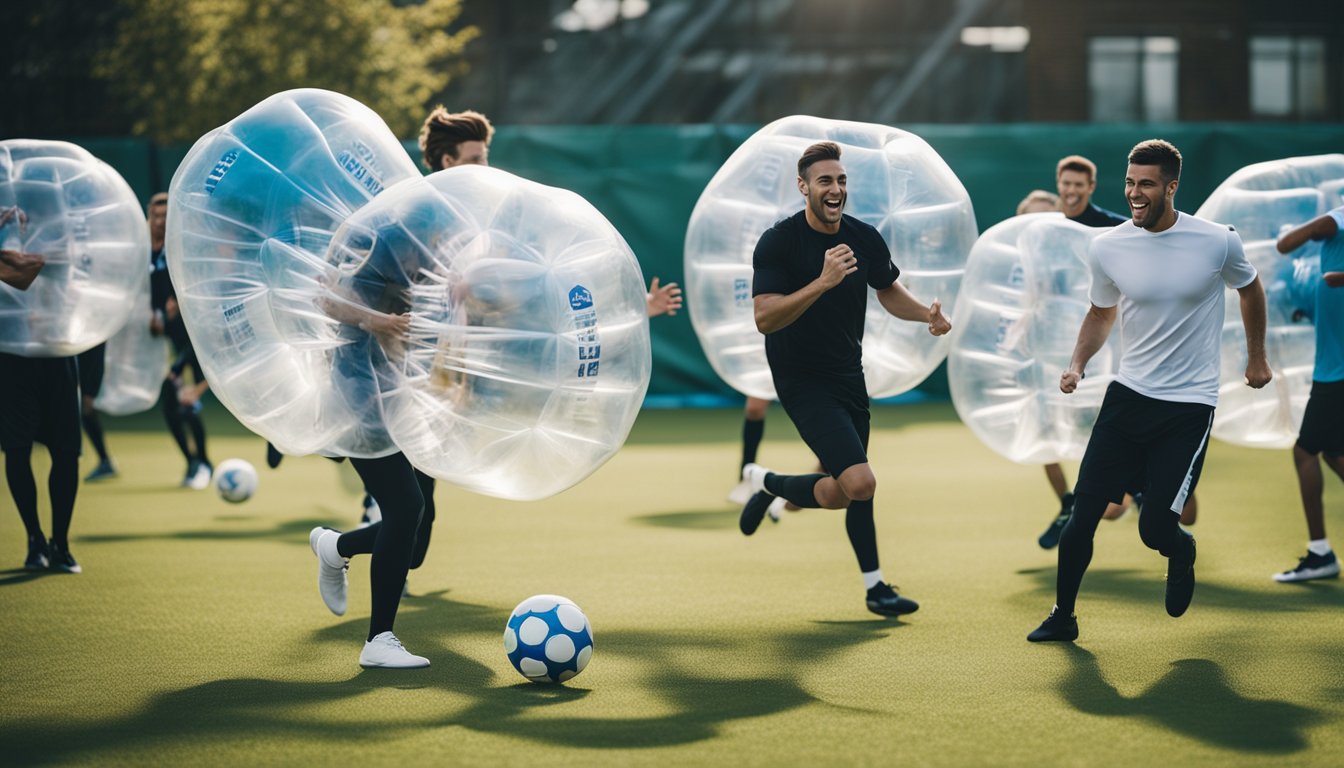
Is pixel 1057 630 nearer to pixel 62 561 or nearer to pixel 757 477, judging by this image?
pixel 757 477

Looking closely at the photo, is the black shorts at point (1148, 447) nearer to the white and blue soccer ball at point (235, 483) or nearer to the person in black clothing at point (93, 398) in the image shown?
the person in black clothing at point (93, 398)

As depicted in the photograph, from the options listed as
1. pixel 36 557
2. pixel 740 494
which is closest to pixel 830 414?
pixel 740 494

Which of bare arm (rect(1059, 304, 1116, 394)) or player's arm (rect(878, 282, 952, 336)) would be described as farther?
player's arm (rect(878, 282, 952, 336))

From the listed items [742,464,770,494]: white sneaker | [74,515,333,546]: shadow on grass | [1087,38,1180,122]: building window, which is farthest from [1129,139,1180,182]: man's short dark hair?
[1087,38,1180,122]: building window

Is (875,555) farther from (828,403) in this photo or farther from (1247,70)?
(1247,70)

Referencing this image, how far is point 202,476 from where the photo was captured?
11641 millimetres

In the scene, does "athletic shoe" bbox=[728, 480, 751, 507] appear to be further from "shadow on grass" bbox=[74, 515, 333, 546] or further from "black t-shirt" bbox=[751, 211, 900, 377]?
"black t-shirt" bbox=[751, 211, 900, 377]

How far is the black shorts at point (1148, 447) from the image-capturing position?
19.9 ft

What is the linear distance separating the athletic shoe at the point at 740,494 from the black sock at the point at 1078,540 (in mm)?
4376

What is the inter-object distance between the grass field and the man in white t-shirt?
23.9 inches

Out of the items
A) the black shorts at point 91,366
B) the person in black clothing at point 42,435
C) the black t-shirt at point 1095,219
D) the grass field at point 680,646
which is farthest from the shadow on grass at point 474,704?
the black shorts at point 91,366

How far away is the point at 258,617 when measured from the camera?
6.99 metres

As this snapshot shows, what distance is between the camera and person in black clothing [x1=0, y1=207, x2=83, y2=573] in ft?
25.5

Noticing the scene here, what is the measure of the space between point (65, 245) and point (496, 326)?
136 inches
